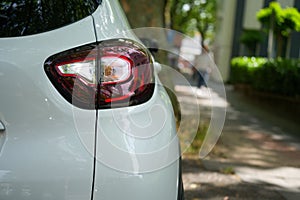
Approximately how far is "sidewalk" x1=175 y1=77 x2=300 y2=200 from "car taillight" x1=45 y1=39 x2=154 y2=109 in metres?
2.18

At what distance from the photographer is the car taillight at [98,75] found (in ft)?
5.36

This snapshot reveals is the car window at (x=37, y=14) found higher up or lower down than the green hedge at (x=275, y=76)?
higher up

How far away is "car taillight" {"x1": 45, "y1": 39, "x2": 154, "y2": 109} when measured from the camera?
1635mm

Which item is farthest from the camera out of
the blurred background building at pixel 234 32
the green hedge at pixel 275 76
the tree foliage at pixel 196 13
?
the tree foliage at pixel 196 13

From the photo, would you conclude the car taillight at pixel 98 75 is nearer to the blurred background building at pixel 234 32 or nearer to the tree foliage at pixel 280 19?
the tree foliage at pixel 280 19

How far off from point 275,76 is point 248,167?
6091mm

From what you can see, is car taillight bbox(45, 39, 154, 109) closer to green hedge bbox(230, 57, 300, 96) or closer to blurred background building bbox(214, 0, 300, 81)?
green hedge bbox(230, 57, 300, 96)

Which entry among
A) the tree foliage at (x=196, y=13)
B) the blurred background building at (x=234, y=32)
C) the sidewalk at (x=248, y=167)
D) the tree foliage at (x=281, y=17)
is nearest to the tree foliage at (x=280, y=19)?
the tree foliage at (x=281, y=17)

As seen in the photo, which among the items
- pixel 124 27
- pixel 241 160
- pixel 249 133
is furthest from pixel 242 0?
pixel 124 27

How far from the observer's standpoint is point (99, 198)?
1.61m

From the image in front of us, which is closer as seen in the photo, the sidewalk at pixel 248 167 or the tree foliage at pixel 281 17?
the sidewalk at pixel 248 167

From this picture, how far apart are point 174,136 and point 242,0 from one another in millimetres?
19744

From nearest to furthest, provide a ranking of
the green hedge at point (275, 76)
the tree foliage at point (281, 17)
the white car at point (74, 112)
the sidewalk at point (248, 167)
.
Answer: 1. the white car at point (74, 112)
2. the sidewalk at point (248, 167)
3. the green hedge at point (275, 76)
4. the tree foliage at point (281, 17)

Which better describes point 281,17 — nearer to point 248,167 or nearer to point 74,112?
point 248,167
